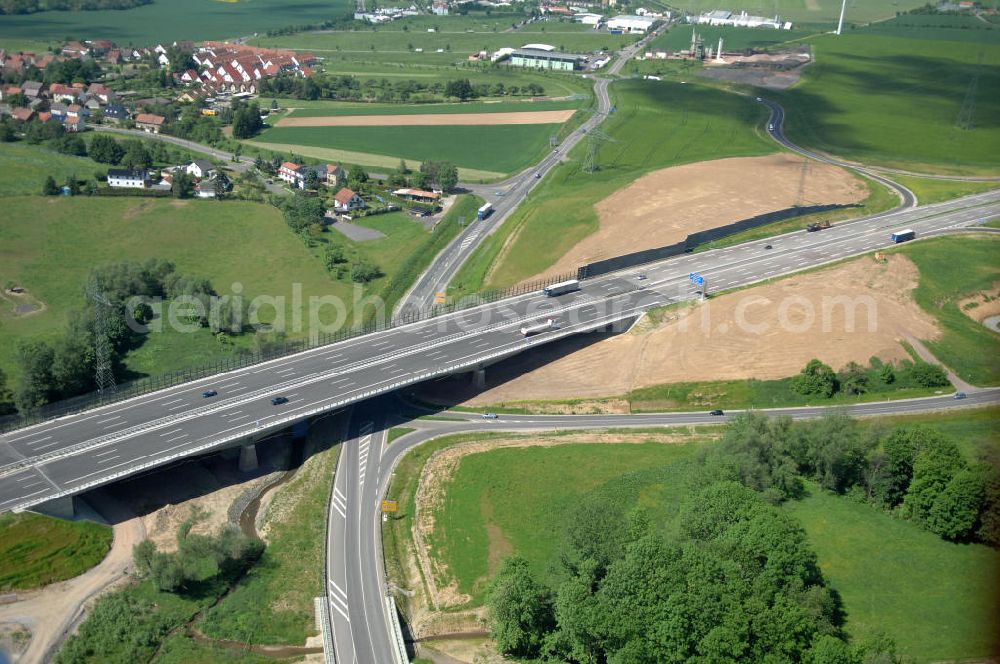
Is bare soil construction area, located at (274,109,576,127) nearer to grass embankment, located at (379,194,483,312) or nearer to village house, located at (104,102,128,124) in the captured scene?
village house, located at (104,102,128,124)

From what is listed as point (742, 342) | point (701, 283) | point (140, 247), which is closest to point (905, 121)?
point (701, 283)

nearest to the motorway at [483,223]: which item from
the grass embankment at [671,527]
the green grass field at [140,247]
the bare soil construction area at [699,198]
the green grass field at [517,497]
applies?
the green grass field at [140,247]

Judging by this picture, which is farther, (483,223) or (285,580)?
(483,223)

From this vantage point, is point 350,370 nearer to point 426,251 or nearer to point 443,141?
point 426,251

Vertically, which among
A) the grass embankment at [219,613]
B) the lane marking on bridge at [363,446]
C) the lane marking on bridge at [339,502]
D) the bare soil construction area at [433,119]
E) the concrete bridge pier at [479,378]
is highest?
the bare soil construction area at [433,119]

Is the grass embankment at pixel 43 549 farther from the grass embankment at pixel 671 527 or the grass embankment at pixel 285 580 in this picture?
the grass embankment at pixel 671 527

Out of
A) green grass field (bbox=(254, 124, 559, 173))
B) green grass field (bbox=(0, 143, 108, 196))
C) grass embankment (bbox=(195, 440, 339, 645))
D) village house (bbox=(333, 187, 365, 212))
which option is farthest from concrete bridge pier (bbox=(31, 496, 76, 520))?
green grass field (bbox=(254, 124, 559, 173))
